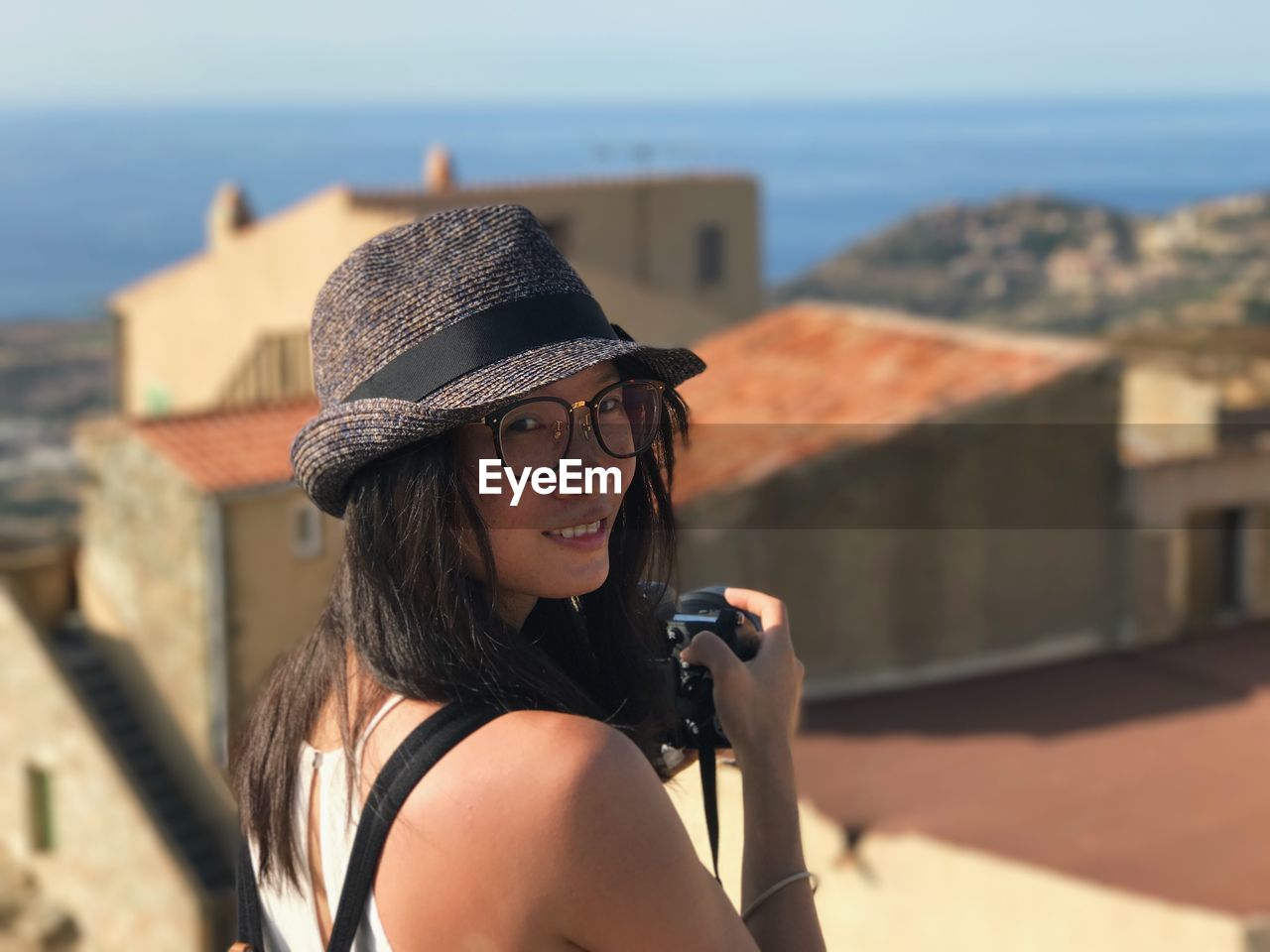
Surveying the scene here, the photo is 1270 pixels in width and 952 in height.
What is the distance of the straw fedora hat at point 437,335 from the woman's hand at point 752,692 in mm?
320

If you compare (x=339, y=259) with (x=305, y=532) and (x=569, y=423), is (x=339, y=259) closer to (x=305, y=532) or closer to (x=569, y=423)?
(x=305, y=532)

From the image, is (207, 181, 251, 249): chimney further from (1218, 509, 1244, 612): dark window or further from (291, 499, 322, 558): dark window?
(1218, 509, 1244, 612): dark window

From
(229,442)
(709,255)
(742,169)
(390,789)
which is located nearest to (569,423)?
(390,789)

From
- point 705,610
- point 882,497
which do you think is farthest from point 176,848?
point 705,610

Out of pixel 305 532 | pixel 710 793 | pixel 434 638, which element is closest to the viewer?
pixel 434 638

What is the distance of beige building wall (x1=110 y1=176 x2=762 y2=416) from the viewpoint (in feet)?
69.3

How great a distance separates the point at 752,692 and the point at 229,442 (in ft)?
43.4

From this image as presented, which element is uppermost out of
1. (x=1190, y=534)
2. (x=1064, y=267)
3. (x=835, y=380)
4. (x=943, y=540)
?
(x=835, y=380)

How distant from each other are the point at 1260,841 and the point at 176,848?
9314mm

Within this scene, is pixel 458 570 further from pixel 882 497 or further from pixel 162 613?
pixel 162 613

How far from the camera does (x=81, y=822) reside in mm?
15844

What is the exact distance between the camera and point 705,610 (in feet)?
6.31

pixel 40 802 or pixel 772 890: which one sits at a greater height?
pixel 772 890

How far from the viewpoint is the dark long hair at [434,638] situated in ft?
5.36
